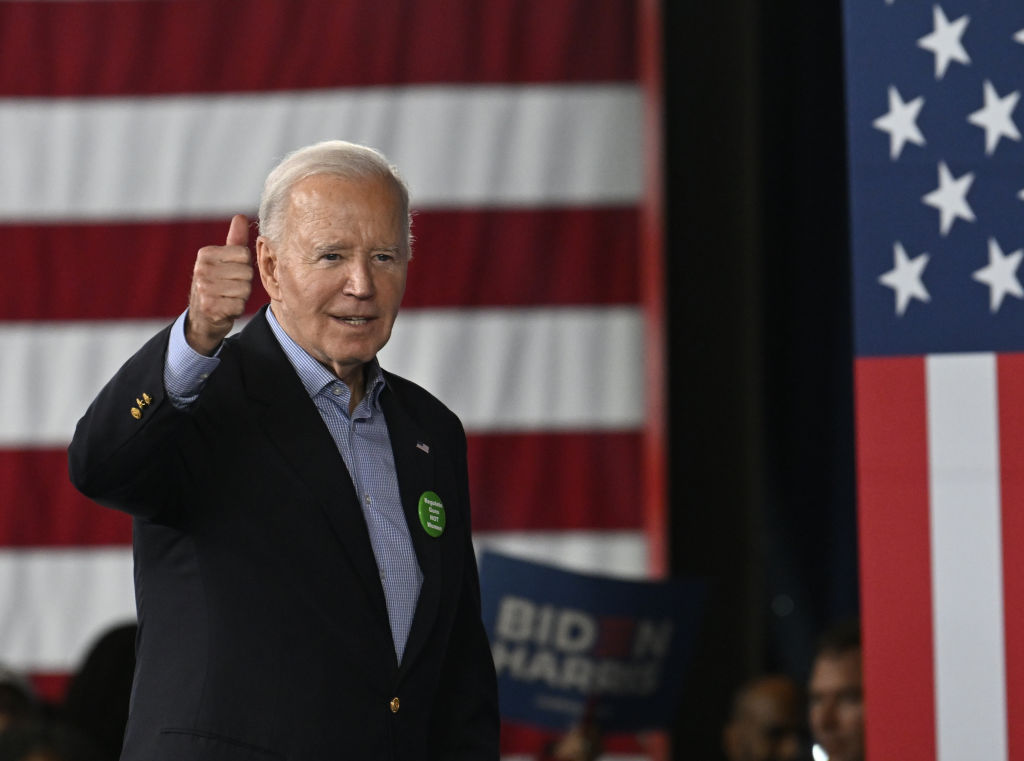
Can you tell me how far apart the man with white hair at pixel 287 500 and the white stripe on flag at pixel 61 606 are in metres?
2.76

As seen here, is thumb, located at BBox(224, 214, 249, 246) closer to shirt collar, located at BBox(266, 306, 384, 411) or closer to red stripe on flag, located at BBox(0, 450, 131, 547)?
shirt collar, located at BBox(266, 306, 384, 411)

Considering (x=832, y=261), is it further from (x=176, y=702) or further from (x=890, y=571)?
(x=176, y=702)

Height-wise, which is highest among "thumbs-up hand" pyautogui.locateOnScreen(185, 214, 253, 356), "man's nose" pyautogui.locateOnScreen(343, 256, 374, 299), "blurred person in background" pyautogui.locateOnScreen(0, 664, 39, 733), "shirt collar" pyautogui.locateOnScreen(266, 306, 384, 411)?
"man's nose" pyautogui.locateOnScreen(343, 256, 374, 299)

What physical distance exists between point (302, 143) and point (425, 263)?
53cm

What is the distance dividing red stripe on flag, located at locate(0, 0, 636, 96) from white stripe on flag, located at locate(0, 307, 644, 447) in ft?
2.28

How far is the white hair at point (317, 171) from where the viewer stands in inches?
67.1

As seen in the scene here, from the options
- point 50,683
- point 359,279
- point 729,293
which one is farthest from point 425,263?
point 359,279

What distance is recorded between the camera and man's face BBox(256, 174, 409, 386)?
1.68 metres

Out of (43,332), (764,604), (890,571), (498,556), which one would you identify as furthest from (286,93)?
(890,571)

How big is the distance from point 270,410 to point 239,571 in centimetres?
19

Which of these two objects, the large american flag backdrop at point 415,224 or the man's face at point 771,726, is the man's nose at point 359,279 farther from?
the large american flag backdrop at point 415,224

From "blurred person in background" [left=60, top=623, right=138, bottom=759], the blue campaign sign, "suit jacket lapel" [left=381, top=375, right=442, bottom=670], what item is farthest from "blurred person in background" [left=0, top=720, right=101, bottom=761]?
"suit jacket lapel" [left=381, top=375, right=442, bottom=670]

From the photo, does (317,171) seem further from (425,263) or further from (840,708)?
(425,263)

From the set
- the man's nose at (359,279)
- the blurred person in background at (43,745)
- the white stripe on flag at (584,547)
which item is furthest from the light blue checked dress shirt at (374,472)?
the white stripe on flag at (584,547)
